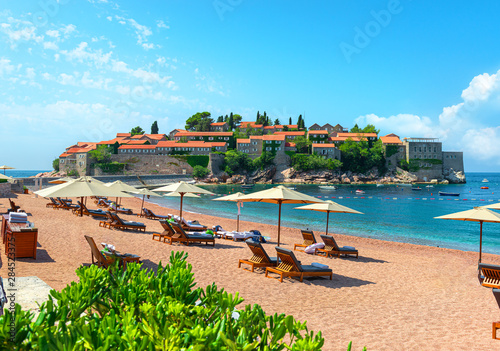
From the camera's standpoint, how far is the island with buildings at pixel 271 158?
292 ft

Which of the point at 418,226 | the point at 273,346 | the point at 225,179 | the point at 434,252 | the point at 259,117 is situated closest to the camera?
the point at 273,346

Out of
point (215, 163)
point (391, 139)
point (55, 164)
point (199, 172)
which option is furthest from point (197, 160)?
point (391, 139)

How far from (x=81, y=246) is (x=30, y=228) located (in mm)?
2382

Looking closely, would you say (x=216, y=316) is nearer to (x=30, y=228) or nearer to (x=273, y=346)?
(x=273, y=346)

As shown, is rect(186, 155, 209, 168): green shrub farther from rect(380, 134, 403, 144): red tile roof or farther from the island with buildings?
rect(380, 134, 403, 144): red tile roof

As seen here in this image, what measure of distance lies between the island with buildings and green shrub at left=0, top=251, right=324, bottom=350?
8416 cm

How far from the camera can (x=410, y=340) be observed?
5422 mm

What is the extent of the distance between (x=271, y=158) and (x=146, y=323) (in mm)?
93208

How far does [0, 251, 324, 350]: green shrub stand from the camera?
2.42 m

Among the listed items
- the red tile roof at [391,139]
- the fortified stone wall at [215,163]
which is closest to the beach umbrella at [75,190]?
the fortified stone wall at [215,163]

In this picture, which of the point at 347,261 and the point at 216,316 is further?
the point at 347,261

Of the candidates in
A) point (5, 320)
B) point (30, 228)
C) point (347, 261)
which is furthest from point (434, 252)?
point (5, 320)

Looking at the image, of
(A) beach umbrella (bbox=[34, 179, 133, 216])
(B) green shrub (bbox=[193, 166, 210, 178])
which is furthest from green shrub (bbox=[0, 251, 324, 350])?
(B) green shrub (bbox=[193, 166, 210, 178])

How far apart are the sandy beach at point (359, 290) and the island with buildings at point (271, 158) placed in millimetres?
76131
